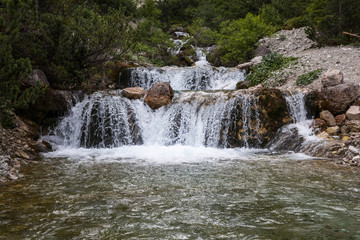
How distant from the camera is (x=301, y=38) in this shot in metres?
17.2

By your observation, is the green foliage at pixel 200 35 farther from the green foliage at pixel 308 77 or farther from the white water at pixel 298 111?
the white water at pixel 298 111

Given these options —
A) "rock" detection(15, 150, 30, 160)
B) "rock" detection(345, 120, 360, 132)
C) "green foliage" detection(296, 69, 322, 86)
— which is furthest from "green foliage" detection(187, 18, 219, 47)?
"rock" detection(15, 150, 30, 160)

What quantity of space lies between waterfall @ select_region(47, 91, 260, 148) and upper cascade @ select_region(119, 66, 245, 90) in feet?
12.4

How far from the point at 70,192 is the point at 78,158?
344 centimetres

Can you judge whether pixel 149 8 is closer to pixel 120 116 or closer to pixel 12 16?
pixel 120 116

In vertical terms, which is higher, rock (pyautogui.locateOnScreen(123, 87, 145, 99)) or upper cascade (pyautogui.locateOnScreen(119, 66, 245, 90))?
upper cascade (pyautogui.locateOnScreen(119, 66, 245, 90))

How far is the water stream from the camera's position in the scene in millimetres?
3219

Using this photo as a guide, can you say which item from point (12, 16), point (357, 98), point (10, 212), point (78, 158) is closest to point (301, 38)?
point (357, 98)

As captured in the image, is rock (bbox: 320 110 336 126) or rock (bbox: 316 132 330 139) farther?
rock (bbox: 320 110 336 126)

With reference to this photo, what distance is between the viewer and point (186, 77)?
14.8 metres

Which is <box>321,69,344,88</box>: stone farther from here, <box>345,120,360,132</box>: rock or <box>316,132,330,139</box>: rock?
<box>316,132,330,139</box>: rock

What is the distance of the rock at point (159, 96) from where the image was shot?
1076 cm

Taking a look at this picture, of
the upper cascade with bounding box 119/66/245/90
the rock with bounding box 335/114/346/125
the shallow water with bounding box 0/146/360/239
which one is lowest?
the shallow water with bounding box 0/146/360/239

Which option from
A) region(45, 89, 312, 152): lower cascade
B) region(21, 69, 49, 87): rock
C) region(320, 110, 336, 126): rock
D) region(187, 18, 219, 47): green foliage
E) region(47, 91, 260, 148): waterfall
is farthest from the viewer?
region(187, 18, 219, 47): green foliage
